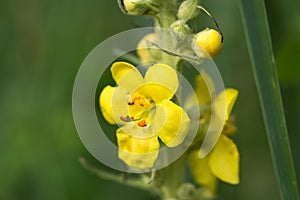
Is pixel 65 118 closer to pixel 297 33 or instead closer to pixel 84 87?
pixel 84 87

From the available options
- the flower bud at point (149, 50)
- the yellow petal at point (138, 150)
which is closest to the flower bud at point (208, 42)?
the flower bud at point (149, 50)

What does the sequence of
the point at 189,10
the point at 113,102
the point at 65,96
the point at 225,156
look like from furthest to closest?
the point at 65,96 → the point at 225,156 → the point at 113,102 → the point at 189,10

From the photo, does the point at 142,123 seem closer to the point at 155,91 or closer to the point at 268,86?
the point at 155,91

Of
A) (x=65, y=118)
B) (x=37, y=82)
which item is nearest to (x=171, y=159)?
(x=65, y=118)

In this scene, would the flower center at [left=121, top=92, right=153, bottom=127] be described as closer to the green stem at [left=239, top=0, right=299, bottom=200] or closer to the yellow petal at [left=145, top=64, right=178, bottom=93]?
the yellow petal at [left=145, top=64, right=178, bottom=93]

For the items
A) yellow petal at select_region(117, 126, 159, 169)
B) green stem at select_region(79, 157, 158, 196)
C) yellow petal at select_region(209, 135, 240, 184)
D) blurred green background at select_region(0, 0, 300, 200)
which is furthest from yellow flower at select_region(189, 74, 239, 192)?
blurred green background at select_region(0, 0, 300, 200)

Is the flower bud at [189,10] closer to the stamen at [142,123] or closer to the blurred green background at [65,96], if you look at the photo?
the stamen at [142,123]

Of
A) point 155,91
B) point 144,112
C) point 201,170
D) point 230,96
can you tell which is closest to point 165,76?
point 155,91
